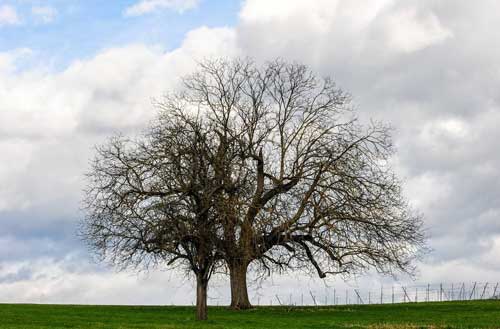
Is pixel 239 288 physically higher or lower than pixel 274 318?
higher

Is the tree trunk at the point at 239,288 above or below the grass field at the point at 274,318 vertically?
above

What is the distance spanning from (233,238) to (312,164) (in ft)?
26.2

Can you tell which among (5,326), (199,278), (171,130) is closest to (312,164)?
(171,130)

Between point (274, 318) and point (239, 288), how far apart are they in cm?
860

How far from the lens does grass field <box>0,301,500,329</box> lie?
120 feet

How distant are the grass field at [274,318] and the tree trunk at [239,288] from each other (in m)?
1.06

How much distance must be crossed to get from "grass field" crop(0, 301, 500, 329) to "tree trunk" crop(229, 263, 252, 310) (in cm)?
106

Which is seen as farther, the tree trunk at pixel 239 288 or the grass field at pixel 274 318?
the tree trunk at pixel 239 288

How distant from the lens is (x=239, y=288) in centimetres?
5100

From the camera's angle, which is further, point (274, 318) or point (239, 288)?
point (239, 288)

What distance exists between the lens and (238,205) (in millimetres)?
43250

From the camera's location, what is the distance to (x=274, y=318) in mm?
42625

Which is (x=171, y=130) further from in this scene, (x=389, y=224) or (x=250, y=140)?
(x=389, y=224)

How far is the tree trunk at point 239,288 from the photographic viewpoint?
5069 centimetres
